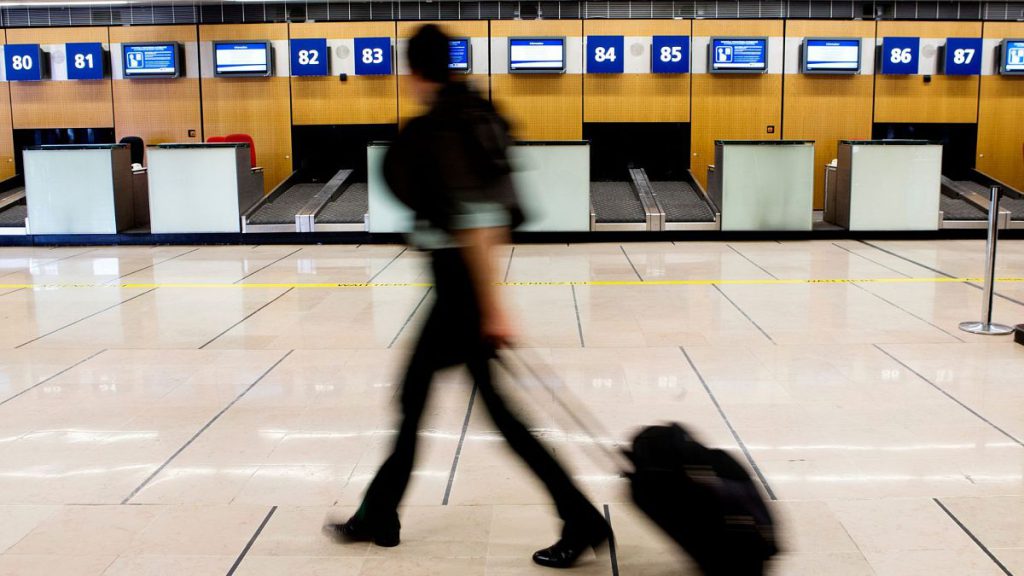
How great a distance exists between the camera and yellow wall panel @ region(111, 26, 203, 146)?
46.2 feet

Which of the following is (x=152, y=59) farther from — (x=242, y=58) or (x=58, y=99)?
(x=58, y=99)

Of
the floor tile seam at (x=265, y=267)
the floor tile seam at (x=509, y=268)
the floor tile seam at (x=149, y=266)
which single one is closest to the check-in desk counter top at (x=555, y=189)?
the floor tile seam at (x=509, y=268)

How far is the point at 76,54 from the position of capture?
1404 cm

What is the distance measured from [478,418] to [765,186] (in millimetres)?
8082

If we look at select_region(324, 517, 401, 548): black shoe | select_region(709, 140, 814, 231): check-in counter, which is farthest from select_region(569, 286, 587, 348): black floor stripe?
select_region(709, 140, 814, 231): check-in counter

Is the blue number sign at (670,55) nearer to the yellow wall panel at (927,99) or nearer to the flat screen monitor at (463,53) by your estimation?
the flat screen monitor at (463,53)

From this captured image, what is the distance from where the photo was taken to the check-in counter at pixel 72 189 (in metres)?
11.7

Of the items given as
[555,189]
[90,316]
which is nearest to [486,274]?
[90,316]

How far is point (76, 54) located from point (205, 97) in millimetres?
2064

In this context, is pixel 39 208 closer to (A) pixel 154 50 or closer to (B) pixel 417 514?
(A) pixel 154 50

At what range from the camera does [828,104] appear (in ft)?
45.5

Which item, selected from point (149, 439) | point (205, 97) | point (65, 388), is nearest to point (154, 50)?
point (205, 97)

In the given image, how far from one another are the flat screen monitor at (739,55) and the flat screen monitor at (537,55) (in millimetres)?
2267

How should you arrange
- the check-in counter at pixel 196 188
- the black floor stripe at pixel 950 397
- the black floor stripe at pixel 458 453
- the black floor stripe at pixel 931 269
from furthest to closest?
the check-in counter at pixel 196 188 → the black floor stripe at pixel 931 269 → the black floor stripe at pixel 950 397 → the black floor stripe at pixel 458 453
